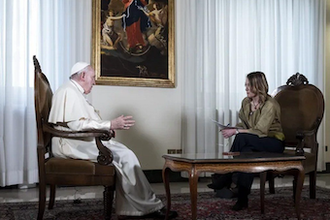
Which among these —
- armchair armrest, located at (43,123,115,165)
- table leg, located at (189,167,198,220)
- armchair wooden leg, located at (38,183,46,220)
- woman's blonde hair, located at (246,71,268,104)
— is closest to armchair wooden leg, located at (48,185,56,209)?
armchair wooden leg, located at (38,183,46,220)

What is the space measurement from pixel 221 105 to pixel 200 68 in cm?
65

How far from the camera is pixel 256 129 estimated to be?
473 centimetres

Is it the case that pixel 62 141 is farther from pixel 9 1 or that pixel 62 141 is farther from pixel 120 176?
pixel 9 1

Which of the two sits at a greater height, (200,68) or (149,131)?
(200,68)

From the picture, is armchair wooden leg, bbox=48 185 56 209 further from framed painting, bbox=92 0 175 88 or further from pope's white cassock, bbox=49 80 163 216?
framed painting, bbox=92 0 175 88

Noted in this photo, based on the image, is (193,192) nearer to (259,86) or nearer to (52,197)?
(52,197)

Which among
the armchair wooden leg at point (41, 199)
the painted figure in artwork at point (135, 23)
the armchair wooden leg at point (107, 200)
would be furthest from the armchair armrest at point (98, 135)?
the painted figure in artwork at point (135, 23)

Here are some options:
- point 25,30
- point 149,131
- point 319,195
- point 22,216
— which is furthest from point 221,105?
point 22,216

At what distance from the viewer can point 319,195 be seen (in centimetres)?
524

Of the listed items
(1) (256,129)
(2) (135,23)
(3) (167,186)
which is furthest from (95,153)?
(2) (135,23)

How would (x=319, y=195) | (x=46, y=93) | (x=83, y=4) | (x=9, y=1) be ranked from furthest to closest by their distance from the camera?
(x=83, y=4), (x=9, y=1), (x=319, y=195), (x=46, y=93)

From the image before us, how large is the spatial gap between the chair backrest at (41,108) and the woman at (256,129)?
1.81m

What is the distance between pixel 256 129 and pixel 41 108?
7.17 ft

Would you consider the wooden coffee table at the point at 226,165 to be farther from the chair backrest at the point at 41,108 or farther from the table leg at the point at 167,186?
the chair backrest at the point at 41,108
